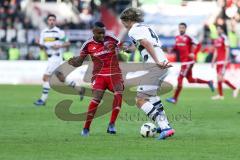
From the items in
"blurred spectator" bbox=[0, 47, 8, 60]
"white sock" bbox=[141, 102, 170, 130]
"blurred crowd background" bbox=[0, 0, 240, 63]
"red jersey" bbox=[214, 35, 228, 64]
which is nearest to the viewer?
"white sock" bbox=[141, 102, 170, 130]

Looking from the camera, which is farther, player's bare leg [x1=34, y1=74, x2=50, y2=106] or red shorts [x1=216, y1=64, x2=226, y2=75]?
red shorts [x1=216, y1=64, x2=226, y2=75]

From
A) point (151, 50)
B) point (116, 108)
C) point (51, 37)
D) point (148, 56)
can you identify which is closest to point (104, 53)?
point (116, 108)

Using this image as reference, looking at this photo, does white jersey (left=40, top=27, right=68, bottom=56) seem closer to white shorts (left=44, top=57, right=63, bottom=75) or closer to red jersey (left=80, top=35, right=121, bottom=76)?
white shorts (left=44, top=57, right=63, bottom=75)

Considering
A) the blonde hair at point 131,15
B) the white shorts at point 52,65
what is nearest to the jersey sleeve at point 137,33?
the blonde hair at point 131,15

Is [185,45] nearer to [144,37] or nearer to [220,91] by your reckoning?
[220,91]

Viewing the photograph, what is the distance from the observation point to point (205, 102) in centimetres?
2444

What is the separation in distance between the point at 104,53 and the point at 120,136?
1.86 meters

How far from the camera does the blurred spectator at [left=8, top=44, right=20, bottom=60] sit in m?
34.9

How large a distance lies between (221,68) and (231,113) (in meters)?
7.43

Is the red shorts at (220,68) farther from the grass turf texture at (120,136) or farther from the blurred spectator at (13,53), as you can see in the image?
the blurred spectator at (13,53)

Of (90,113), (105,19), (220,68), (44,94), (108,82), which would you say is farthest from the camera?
(105,19)

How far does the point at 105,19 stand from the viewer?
38.7 m

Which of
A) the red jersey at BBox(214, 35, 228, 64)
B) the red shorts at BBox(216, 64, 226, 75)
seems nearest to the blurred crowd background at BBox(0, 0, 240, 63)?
the red jersey at BBox(214, 35, 228, 64)

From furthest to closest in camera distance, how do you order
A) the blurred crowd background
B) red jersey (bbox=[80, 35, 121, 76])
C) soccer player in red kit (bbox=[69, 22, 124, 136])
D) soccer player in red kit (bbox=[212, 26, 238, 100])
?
the blurred crowd background
soccer player in red kit (bbox=[212, 26, 238, 100])
red jersey (bbox=[80, 35, 121, 76])
soccer player in red kit (bbox=[69, 22, 124, 136])
